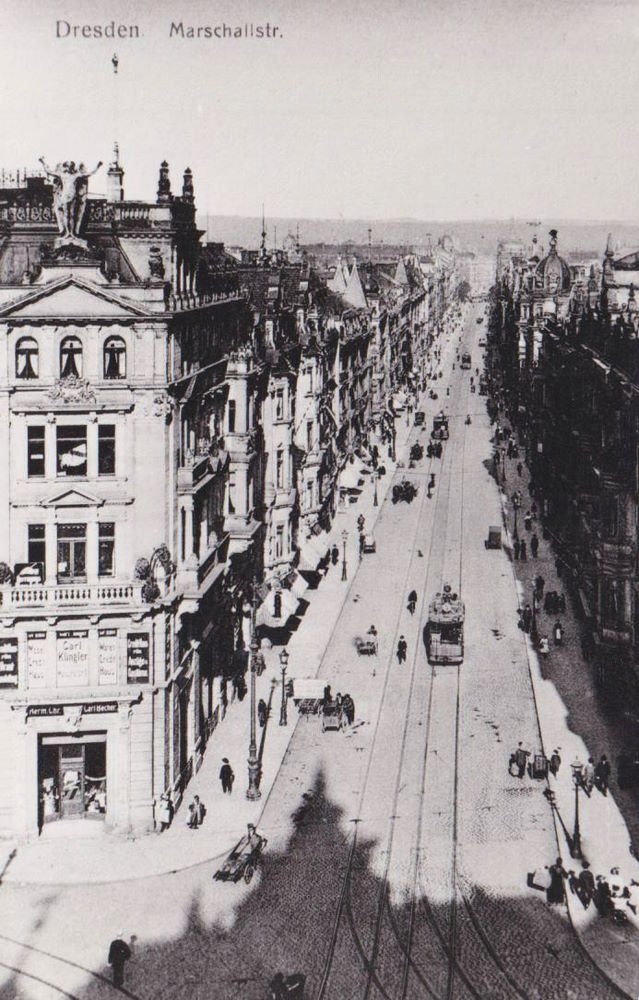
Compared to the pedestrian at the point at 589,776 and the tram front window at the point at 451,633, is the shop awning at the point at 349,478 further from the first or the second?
the pedestrian at the point at 589,776

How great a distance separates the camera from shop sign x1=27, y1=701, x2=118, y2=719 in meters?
39.8

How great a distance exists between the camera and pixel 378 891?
36.3 metres

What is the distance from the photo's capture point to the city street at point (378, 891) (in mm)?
31562

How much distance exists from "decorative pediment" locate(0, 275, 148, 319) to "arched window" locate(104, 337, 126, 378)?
985 mm

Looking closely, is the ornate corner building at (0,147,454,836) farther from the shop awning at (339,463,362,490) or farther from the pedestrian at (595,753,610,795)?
the shop awning at (339,463,362,490)

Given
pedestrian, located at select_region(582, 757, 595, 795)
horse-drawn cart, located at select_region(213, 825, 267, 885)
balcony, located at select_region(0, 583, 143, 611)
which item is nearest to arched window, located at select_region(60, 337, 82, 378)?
balcony, located at select_region(0, 583, 143, 611)

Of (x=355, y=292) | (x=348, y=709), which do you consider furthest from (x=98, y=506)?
(x=355, y=292)

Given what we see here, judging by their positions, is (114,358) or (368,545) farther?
(368,545)

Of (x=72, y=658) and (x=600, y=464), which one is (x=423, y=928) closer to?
(x=72, y=658)

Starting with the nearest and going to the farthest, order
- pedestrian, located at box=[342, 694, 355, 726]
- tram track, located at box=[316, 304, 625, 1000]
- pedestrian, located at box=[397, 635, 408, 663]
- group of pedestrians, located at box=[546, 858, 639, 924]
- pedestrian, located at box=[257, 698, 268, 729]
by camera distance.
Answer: tram track, located at box=[316, 304, 625, 1000], group of pedestrians, located at box=[546, 858, 639, 924], pedestrian, located at box=[257, 698, 268, 729], pedestrian, located at box=[342, 694, 355, 726], pedestrian, located at box=[397, 635, 408, 663]

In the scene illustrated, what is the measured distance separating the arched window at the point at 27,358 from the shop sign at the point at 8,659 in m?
9.30

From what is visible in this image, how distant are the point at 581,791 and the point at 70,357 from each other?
25464 millimetres

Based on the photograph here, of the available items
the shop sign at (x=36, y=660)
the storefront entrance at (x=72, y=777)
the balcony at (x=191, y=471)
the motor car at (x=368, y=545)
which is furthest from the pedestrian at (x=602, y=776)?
the motor car at (x=368, y=545)

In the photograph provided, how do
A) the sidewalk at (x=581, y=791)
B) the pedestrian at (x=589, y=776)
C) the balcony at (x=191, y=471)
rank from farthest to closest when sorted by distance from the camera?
the balcony at (x=191, y=471)
the pedestrian at (x=589, y=776)
the sidewalk at (x=581, y=791)
